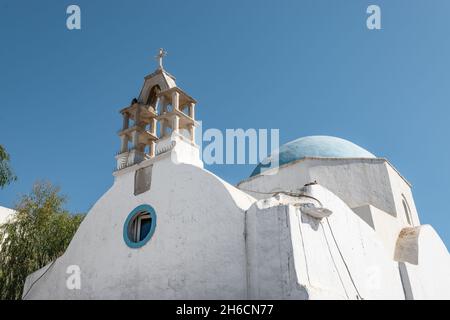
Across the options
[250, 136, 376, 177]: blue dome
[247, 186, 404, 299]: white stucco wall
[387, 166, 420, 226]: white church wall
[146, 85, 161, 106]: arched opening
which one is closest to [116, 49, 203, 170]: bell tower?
[146, 85, 161, 106]: arched opening

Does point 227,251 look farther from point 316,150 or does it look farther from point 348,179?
point 316,150

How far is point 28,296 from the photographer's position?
10062mm

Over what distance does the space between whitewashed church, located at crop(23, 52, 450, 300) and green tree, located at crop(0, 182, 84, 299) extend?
2330mm

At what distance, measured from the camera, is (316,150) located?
561 inches

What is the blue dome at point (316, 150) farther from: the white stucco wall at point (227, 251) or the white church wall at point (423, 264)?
the white church wall at point (423, 264)

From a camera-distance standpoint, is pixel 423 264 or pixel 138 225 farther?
pixel 423 264

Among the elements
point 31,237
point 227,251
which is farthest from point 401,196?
point 31,237

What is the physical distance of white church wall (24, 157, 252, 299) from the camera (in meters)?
7.65

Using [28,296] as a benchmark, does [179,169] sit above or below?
above

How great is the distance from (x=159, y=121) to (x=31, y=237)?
6.01 metres

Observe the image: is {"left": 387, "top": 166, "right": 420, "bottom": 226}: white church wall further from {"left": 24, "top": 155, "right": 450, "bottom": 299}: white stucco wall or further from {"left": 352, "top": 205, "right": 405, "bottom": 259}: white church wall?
{"left": 24, "top": 155, "right": 450, "bottom": 299}: white stucco wall
